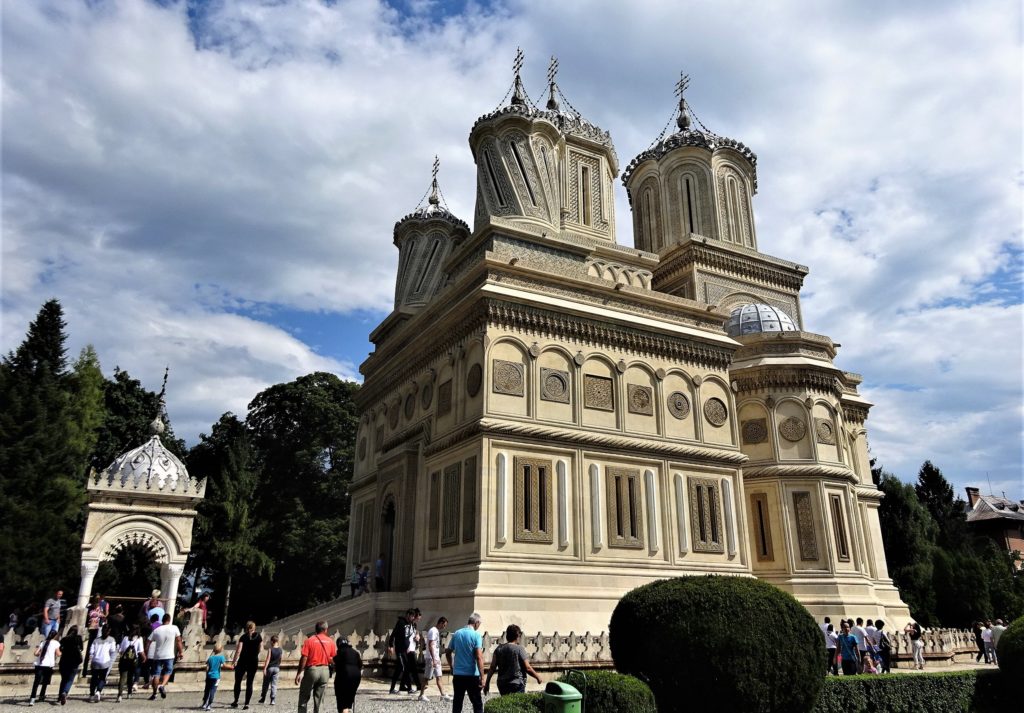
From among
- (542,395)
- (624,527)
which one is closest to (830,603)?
(624,527)

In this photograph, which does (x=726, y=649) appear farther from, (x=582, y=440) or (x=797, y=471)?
(x=797, y=471)

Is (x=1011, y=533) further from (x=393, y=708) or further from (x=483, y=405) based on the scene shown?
(x=393, y=708)

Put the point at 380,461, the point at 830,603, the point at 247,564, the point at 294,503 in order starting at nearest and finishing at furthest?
the point at 830,603, the point at 380,461, the point at 247,564, the point at 294,503

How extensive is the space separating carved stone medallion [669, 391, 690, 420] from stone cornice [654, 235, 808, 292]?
845 cm

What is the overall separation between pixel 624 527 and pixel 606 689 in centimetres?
1058

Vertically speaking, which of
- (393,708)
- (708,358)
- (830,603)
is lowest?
(393,708)

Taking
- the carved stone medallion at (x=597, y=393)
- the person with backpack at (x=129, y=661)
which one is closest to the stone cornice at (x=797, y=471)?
the carved stone medallion at (x=597, y=393)

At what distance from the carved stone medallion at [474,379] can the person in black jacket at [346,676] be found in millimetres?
9374

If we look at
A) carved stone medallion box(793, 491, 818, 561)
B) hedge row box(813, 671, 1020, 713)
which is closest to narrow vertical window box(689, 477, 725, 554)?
carved stone medallion box(793, 491, 818, 561)

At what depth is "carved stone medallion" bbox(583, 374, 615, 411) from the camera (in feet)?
62.5

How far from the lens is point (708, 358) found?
21516 mm

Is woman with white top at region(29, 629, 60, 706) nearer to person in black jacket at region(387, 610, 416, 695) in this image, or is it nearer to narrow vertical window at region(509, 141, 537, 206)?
person in black jacket at region(387, 610, 416, 695)

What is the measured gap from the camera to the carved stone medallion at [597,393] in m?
19.1

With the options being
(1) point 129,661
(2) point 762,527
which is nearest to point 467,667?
(1) point 129,661
